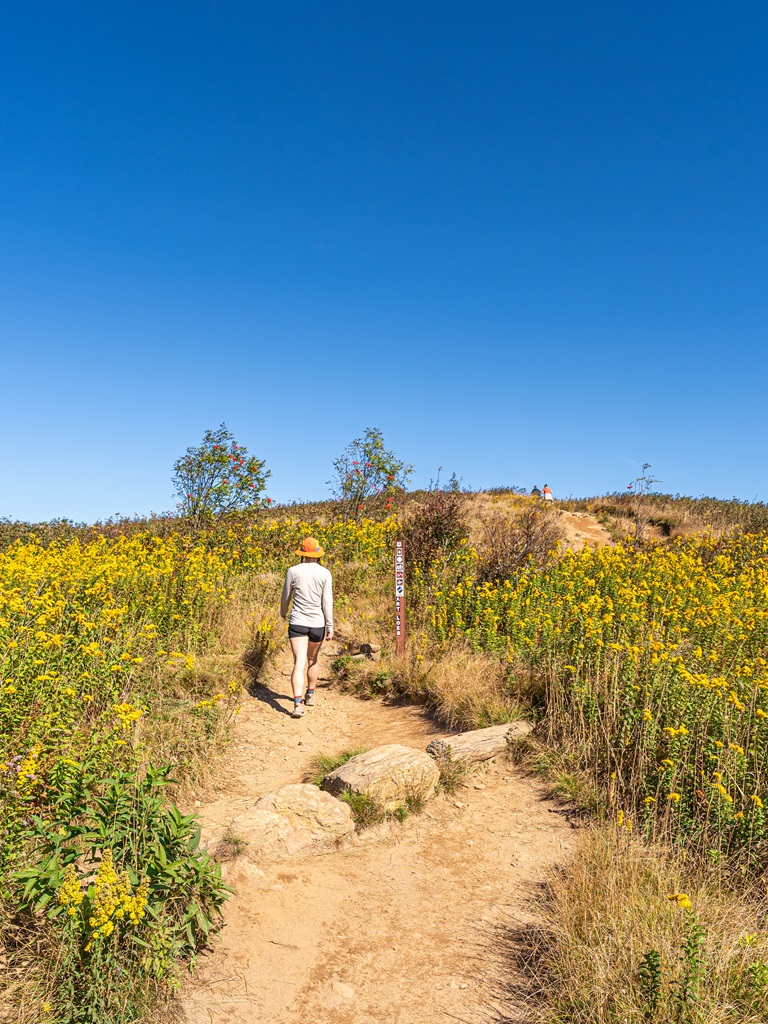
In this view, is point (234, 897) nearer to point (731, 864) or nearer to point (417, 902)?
point (417, 902)

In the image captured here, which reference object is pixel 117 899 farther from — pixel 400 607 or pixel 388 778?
pixel 400 607

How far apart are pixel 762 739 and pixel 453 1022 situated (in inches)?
118

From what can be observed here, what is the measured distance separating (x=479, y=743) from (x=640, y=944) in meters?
3.22


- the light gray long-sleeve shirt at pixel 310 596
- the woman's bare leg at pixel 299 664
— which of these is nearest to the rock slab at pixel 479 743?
the woman's bare leg at pixel 299 664

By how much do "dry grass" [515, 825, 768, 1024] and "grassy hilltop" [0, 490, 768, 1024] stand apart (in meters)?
0.02

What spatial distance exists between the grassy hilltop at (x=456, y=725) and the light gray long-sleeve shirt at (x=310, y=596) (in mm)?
1238

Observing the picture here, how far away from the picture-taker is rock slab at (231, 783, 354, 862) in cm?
499

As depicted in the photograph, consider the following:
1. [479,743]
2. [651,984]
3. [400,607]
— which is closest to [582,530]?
[400,607]

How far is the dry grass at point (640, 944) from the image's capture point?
2.94 m

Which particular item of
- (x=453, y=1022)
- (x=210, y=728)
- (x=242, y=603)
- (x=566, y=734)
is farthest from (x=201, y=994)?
(x=242, y=603)

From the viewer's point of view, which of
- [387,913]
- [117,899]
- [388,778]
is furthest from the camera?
[388,778]

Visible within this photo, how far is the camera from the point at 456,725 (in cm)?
741

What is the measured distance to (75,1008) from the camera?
119 inches

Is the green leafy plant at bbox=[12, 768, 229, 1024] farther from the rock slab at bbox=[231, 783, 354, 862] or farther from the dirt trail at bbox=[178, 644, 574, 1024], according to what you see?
the rock slab at bbox=[231, 783, 354, 862]
